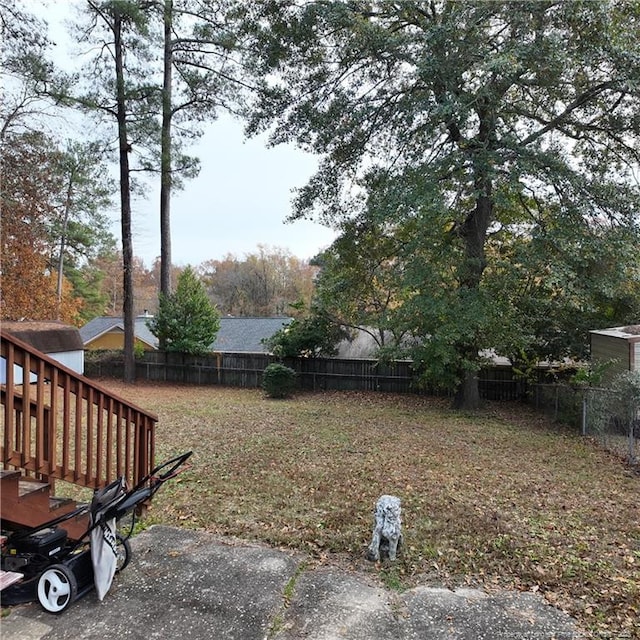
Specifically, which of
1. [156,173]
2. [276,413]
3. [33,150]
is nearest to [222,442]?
[276,413]

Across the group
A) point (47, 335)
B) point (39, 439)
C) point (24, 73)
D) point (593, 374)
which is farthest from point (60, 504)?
point (24, 73)

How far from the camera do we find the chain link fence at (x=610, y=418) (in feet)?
20.9

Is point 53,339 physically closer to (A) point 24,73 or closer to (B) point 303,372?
(A) point 24,73

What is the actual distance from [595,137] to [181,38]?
13039 millimetres

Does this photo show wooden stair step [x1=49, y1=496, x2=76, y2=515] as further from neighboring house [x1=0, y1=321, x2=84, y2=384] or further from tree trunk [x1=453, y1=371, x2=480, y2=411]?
neighboring house [x1=0, y1=321, x2=84, y2=384]

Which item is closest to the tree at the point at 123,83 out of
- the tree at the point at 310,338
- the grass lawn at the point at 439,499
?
the tree at the point at 310,338

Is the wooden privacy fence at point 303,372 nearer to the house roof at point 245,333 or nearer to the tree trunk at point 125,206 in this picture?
the tree trunk at point 125,206

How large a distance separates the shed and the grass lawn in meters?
1.56

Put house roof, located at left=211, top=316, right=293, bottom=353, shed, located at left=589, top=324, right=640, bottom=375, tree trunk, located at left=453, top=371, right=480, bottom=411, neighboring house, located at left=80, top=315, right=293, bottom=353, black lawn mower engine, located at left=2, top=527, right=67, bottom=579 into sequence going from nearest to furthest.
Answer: black lawn mower engine, located at left=2, top=527, right=67, bottom=579 < shed, located at left=589, top=324, right=640, bottom=375 < tree trunk, located at left=453, top=371, right=480, bottom=411 < house roof, located at left=211, top=316, right=293, bottom=353 < neighboring house, located at left=80, top=315, right=293, bottom=353

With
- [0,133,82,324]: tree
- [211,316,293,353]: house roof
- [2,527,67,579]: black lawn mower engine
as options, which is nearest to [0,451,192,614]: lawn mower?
[2,527,67,579]: black lawn mower engine

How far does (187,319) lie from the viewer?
15016mm

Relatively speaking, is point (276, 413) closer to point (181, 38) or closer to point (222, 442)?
point (222, 442)

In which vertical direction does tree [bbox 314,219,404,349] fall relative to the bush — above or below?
above

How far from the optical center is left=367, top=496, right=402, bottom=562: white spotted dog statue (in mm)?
3020
